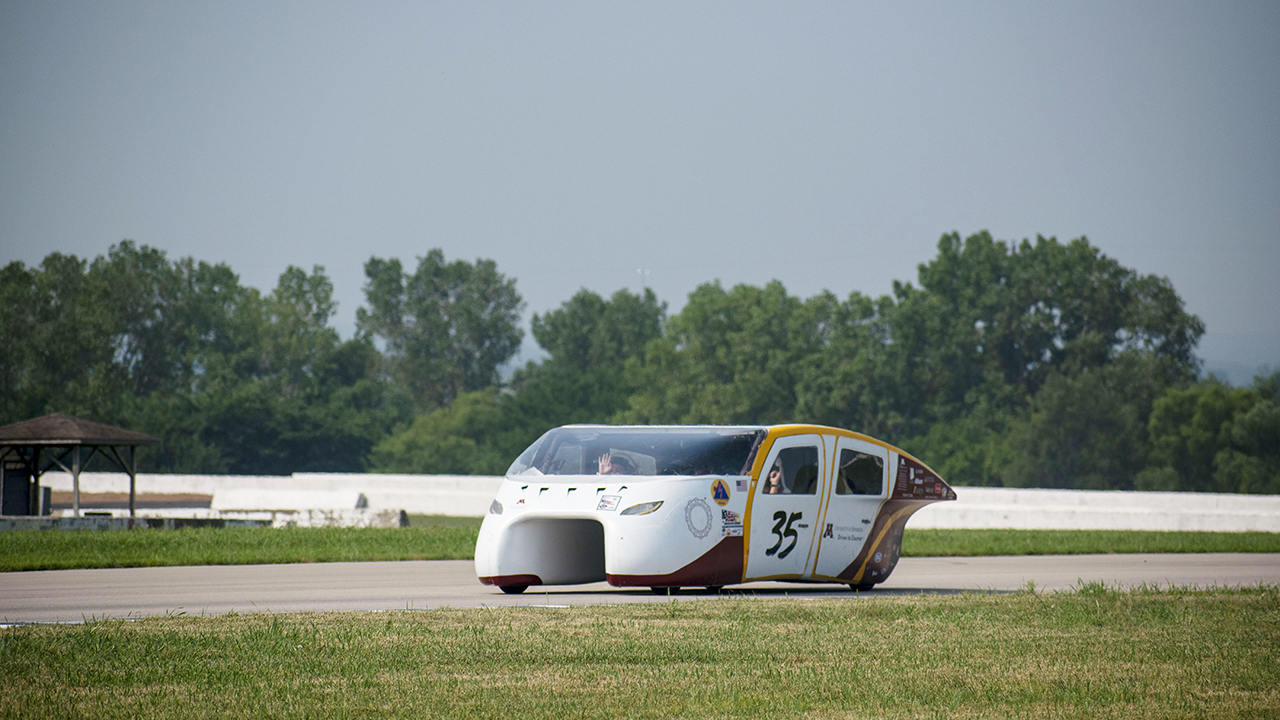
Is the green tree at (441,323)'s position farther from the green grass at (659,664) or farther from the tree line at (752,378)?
the green grass at (659,664)

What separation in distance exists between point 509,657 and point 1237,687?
14.8 feet

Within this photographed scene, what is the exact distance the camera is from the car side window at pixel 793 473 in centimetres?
1474

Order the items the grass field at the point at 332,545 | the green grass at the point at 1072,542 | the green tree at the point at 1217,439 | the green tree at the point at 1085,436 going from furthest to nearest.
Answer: the green tree at the point at 1085,436
the green tree at the point at 1217,439
the green grass at the point at 1072,542
the grass field at the point at 332,545

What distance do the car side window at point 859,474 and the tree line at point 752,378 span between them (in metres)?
58.5

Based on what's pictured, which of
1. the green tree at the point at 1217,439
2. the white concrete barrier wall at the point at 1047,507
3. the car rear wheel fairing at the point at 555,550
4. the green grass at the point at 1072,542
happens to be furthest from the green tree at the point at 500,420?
the car rear wheel fairing at the point at 555,550

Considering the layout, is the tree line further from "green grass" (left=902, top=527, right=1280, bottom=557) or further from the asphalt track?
the asphalt track

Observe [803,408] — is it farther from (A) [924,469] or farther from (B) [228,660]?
(B) [228,660]

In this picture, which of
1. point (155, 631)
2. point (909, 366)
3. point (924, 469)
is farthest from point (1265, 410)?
point (155, 631)

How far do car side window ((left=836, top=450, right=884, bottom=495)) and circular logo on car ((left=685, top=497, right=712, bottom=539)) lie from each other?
1.98 metres

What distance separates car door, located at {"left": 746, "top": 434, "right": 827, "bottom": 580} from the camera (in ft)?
47.7

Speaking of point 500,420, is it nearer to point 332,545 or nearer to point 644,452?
point 332,545

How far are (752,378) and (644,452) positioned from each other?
81425mm

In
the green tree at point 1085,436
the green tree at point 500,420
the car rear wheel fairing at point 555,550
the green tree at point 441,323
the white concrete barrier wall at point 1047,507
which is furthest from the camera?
the green tree at point 441,323

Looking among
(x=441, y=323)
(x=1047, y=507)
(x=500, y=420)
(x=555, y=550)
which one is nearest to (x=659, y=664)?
(x=555, y=550)
